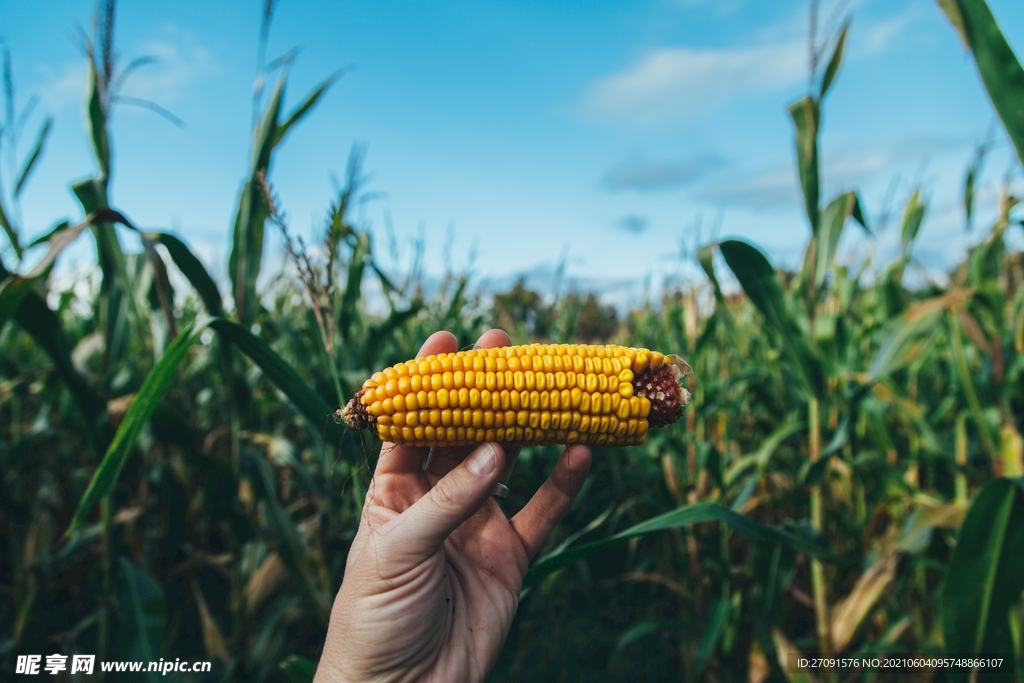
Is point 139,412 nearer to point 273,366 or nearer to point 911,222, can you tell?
point 273,366

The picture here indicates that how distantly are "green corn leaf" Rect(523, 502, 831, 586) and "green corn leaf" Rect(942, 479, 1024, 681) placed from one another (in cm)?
46

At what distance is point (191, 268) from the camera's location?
1.81m

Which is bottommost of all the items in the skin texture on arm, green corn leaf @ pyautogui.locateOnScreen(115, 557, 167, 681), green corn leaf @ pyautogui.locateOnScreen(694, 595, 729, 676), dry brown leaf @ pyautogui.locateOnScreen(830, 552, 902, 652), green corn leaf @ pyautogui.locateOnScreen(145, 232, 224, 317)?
green corn leaf @ pyautogui.locateOnScreen(694, 595, 729, 676)

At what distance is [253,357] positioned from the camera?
1.57 m

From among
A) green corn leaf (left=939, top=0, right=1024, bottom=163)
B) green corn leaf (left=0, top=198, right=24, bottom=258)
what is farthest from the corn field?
green corn leaf (left=0, top=198, right=24, bottom=258)

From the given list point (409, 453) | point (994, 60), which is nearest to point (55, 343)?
point (409, 453)

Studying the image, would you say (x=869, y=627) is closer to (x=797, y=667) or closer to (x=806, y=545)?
(x=797, y=667)

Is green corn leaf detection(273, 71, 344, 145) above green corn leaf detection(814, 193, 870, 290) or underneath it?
above

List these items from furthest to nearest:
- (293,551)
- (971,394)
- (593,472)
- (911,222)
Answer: (593,472) < (911,222) < (971,394) < (293,551)

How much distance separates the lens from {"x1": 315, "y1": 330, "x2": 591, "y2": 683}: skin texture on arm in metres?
1.34

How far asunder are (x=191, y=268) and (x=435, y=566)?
3.91 feet

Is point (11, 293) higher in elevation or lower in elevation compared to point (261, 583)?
higher

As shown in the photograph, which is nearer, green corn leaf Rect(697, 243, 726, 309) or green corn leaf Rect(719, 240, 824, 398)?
green corn leaf Rect(719, 240, 824, 398)

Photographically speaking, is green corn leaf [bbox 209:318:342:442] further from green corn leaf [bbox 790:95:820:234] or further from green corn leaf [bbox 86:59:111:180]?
green corn leaf [bbox 790:95:820:234]
